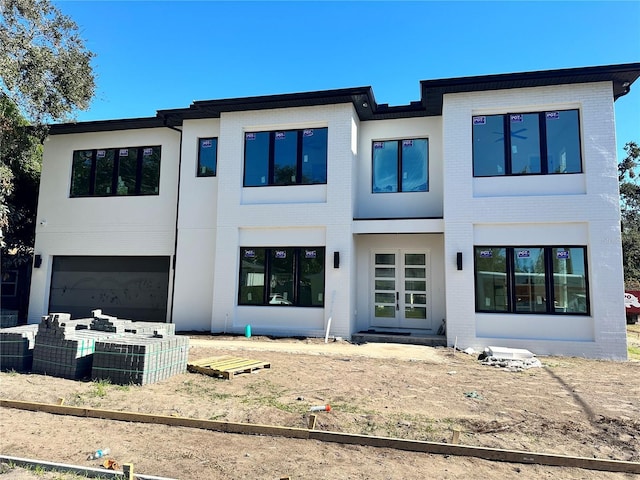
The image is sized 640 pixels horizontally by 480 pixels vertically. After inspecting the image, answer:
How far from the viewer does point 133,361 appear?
7.04 m

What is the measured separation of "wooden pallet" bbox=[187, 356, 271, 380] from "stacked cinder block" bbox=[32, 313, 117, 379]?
1769mm

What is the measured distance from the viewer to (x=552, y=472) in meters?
4.12

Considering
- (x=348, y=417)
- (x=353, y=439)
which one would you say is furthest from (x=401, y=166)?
(x=353, y=439)

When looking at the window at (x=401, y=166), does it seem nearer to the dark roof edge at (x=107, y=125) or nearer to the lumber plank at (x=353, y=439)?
the dark roof edge at (x=107, y=125)

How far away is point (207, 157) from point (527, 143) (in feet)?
30.9

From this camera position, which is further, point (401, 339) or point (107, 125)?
point (107, 125)

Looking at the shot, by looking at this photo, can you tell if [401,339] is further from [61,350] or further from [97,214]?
[97,214]

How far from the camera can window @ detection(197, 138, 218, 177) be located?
540 inches

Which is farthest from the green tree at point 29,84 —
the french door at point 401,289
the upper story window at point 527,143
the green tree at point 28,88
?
the upper story window at point 527,143

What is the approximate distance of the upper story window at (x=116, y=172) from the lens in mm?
14453

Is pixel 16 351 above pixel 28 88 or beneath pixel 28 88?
beneath

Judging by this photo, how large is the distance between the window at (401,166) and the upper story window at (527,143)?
1824 millimetres

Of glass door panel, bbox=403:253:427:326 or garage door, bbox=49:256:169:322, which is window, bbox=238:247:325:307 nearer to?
glass door panel, bbox=403:253:427:326

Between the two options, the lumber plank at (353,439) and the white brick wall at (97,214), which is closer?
the lumber plank at (353,439)
